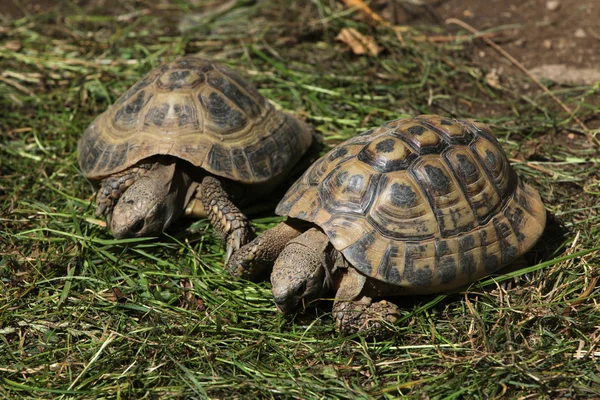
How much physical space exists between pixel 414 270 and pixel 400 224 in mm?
267

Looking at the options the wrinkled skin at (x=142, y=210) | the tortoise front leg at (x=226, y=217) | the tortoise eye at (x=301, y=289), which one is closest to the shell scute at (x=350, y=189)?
the tortoise eye at (x=301, y=289)

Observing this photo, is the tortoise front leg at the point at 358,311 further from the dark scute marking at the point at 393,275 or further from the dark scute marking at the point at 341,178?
the dark scute marking at the point at 341,178

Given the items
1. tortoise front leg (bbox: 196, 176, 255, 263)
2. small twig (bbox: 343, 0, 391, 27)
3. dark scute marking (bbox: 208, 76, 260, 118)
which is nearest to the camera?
tortoise front leg (bbox: 196, 176, 255, 263)

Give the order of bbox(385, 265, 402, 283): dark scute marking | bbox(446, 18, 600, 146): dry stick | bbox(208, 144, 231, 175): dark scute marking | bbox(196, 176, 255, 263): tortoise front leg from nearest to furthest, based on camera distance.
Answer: bbox(385, 265, 402, 283): dark scute marking → bbox(196, 176, 255, 263): tortoise front leg → bbox(208, 144, 231, 175): dark scute marking → bbox(446, 18, 600, 146): dry stick

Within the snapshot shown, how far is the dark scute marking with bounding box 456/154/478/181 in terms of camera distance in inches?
151

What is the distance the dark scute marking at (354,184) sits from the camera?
12.4 ft

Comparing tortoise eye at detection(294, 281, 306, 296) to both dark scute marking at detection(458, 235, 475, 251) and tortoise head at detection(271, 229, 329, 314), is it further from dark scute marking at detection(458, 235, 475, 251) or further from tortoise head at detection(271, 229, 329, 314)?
dark scute marking at detection(458, 235, 475, 251)

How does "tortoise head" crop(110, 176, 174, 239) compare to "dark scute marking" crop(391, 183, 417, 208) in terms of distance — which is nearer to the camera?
"dark scute marking" crop(391, 183, 417, 208)

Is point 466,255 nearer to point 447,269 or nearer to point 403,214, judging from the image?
point 447,269

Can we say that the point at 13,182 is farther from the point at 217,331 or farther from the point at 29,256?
the point at 217,331

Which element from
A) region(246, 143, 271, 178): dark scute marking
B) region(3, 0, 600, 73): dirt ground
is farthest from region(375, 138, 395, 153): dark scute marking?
region(3, 0, 600, 73): dirt ground

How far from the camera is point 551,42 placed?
6227 mm

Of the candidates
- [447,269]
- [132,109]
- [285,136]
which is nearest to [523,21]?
[285,136]

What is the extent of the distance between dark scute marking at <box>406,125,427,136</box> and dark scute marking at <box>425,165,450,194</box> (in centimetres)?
23
